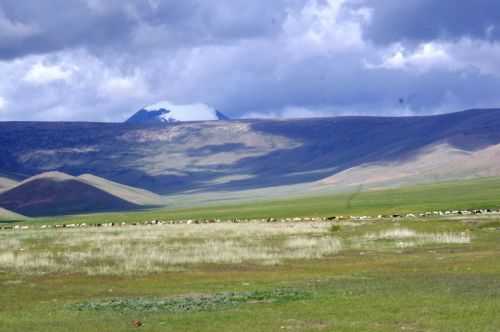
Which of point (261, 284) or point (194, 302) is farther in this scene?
point (261, 284)

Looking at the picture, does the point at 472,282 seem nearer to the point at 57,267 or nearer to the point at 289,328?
the point at 289,328

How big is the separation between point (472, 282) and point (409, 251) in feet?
70.1

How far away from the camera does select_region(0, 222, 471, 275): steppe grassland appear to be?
178 feet

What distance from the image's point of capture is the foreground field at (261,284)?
29.8 meters

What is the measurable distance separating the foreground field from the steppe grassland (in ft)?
0.39

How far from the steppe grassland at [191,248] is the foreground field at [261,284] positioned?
0.12m

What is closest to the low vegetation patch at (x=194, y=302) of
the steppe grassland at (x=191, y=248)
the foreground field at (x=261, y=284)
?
the foreground field at (x=261, y=284)

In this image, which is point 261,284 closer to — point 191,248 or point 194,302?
point 194,302

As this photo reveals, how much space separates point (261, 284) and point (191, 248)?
25756 mm

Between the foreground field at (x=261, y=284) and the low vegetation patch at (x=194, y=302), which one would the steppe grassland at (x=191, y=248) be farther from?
the low vegetation patch at (x=194, y=302)

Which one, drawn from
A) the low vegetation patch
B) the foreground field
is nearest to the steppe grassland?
the foreground field

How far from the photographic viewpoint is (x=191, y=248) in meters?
67.9

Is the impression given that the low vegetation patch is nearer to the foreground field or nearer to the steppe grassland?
the foreground field

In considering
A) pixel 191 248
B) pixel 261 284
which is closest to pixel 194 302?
pixel 261 284
